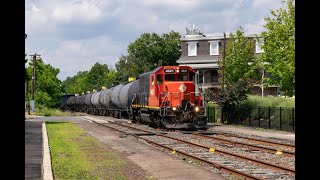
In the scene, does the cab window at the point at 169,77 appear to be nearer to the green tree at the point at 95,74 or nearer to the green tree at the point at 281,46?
the green tree at the point at 281,46

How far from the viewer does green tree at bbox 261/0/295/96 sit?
3941cm

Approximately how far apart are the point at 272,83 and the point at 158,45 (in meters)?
66.5

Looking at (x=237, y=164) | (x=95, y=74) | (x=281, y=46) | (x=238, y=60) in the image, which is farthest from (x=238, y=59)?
(x=95, y=74)

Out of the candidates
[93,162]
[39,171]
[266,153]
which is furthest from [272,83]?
[39,171]

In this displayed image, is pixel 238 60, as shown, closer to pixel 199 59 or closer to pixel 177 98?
pixel 199 59

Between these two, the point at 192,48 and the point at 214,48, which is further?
the point at 192,48

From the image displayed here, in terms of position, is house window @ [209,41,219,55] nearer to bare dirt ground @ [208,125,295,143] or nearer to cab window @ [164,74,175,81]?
bare dirt ground @ [208,125,295,143]

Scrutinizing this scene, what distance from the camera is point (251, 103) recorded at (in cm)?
4112

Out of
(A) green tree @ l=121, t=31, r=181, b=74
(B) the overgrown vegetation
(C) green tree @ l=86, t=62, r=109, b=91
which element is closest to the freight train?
(B) the overgrown vegetation

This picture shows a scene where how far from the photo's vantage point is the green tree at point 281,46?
3941 cm

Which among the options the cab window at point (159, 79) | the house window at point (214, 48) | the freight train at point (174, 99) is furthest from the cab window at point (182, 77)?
the house window at point (214, 48)

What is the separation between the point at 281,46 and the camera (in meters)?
41.2

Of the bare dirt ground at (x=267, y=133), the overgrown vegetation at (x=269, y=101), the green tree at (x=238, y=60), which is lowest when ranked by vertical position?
the bare dirt ground at (x=267, y=133)
